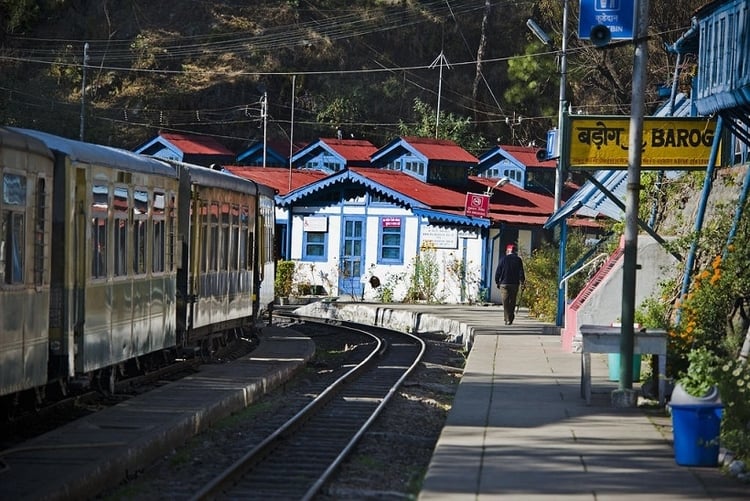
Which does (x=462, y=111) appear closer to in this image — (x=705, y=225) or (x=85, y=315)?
(x=705, y=225)

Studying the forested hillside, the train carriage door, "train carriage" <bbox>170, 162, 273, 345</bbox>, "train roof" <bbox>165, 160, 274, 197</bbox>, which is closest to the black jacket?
"train carriage" <bbox>170, 162, 273, 345</bbox>

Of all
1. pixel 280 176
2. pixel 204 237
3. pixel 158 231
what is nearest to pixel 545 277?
pixel 204 237

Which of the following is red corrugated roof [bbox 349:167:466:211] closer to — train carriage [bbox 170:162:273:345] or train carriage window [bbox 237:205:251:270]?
train carriage [bbox 170:162:273:345]

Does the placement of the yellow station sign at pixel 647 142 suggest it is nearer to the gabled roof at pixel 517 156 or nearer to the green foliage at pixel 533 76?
the gabled roof at pixel 517 156

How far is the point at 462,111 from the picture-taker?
84.8 meters

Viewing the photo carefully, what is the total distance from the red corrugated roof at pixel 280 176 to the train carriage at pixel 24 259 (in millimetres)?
38646

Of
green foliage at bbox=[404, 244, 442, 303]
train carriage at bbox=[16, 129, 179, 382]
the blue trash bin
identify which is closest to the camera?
the blue trash bin

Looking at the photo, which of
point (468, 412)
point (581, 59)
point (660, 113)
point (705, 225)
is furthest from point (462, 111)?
point (468, 412)

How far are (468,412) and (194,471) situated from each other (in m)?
3.91

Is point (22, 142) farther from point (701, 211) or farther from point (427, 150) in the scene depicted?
point (427, 150)

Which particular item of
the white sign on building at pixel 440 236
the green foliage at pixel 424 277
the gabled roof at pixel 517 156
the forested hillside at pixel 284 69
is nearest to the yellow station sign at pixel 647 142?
the green foliage at pixel 424 277

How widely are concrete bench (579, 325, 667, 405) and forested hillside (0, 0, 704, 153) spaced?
171ft

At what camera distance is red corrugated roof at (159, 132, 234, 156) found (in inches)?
2613

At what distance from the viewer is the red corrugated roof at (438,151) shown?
5112 cm
